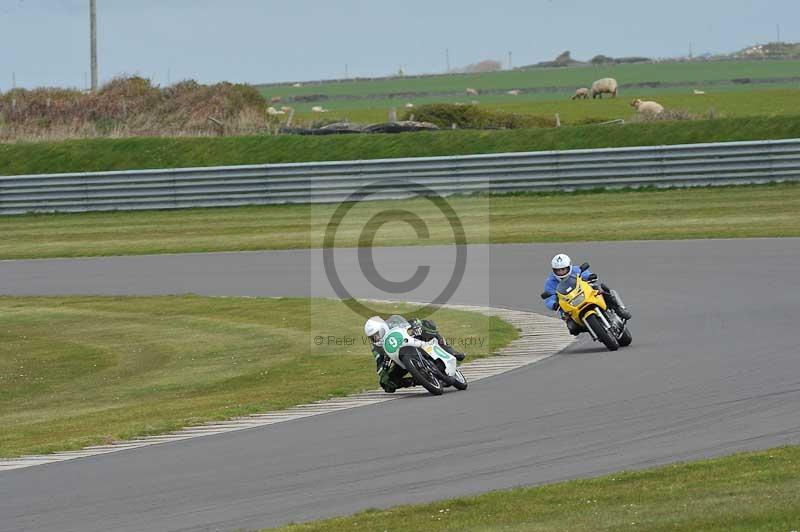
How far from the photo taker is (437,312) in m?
19.2

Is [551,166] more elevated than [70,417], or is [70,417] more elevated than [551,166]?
[551,166]

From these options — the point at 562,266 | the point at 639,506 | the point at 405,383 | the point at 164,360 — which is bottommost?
the point at 164,360

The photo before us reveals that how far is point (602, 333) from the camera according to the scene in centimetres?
1473

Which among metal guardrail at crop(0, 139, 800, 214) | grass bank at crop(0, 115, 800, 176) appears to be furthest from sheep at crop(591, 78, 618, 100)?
metal guardrail at crop(0, 139, 800, 214)

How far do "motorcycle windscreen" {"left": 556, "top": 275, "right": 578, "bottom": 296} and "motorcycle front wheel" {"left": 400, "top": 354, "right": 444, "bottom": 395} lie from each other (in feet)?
8.61

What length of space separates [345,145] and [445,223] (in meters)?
7.92

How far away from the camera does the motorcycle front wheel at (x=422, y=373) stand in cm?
1277

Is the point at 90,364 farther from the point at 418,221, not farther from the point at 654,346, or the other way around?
the point at 418,221

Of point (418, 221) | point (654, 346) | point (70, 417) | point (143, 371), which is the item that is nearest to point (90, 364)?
point (143, 371)

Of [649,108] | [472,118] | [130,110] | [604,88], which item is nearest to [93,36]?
[130,110]

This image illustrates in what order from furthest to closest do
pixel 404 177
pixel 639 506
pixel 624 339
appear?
pixel 404 177, pixel 624 339, pixel 639 506

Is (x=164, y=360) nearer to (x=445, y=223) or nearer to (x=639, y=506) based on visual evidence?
(x=639, y=506)

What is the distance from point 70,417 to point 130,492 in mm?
4303

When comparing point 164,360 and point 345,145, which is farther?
point 345,145
